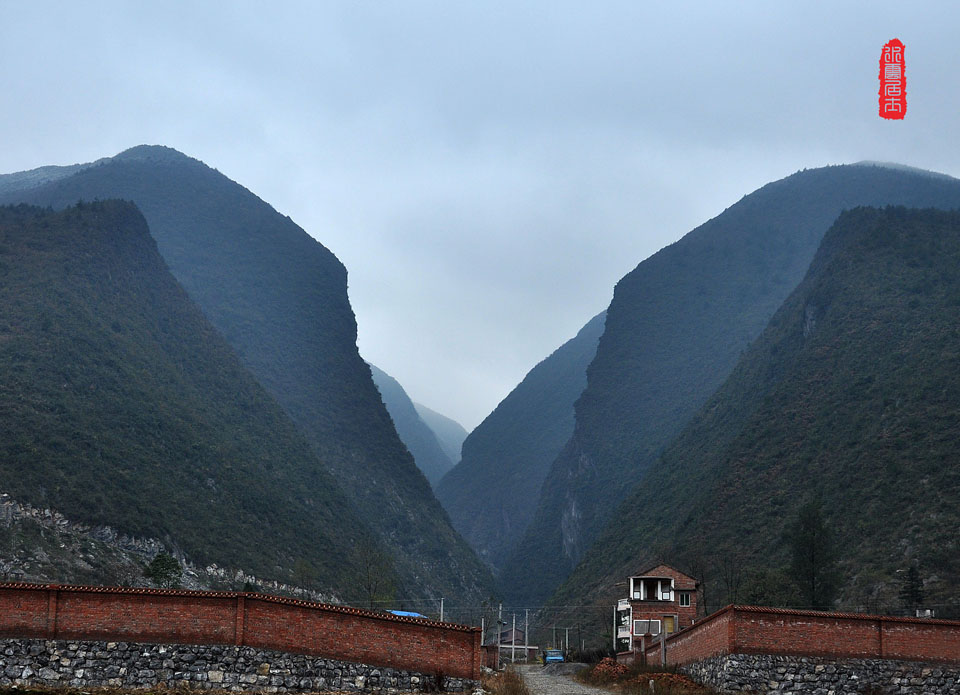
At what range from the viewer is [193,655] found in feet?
89.0

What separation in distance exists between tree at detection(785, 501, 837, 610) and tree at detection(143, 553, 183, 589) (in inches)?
1574

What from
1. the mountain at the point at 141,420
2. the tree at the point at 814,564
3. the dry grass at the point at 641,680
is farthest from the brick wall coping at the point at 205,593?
the mountain at the point at 141,420

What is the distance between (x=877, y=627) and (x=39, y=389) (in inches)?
2954

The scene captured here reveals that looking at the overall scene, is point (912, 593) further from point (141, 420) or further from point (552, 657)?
point (141, 420)

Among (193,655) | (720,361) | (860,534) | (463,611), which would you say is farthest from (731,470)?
(193,655)

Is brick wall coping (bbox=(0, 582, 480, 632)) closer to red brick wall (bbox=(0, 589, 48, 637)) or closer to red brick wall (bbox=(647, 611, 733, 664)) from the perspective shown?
red brick wall (bbox=(0, 589, 48, 637))

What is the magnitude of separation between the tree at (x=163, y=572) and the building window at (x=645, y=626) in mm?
30128

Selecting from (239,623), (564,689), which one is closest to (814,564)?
(564,689)

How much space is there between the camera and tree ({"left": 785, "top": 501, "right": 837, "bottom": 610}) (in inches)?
2635

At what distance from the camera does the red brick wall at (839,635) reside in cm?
3294

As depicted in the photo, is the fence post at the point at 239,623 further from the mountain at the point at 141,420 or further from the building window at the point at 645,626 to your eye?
the building window at the point at 645,626

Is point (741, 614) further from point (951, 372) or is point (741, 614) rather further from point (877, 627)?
point (951, 372)

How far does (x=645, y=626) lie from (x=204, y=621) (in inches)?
1907

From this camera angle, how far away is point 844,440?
95.8 metres
